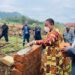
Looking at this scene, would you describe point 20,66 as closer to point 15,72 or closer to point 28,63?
point 15,72

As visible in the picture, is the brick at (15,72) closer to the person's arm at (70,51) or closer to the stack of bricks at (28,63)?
the stack of bricks at (28,63)

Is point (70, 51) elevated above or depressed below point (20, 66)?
above

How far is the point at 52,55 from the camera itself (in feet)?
30.1

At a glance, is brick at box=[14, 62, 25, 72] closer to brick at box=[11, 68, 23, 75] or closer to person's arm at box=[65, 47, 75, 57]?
brick at box=[11, 68, 23, 75]

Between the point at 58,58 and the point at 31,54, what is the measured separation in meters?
0.69

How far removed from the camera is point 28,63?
884 cm

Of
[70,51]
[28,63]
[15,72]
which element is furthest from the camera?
[28,63]

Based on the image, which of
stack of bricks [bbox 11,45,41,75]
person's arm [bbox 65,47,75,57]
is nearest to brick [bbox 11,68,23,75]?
stack of bricks [bbox 11,45,41,75]

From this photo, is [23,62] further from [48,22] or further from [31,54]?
[48,22]

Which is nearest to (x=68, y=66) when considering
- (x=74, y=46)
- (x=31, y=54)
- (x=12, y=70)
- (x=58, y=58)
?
(x=58, y=58)

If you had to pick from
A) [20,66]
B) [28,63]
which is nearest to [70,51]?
[20,66]

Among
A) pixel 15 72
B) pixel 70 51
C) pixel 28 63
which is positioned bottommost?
pixel 15 72

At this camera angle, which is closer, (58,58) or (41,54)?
(58,58)

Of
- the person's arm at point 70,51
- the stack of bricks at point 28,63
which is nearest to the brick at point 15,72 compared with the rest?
the stack of bricks at point 28,63
